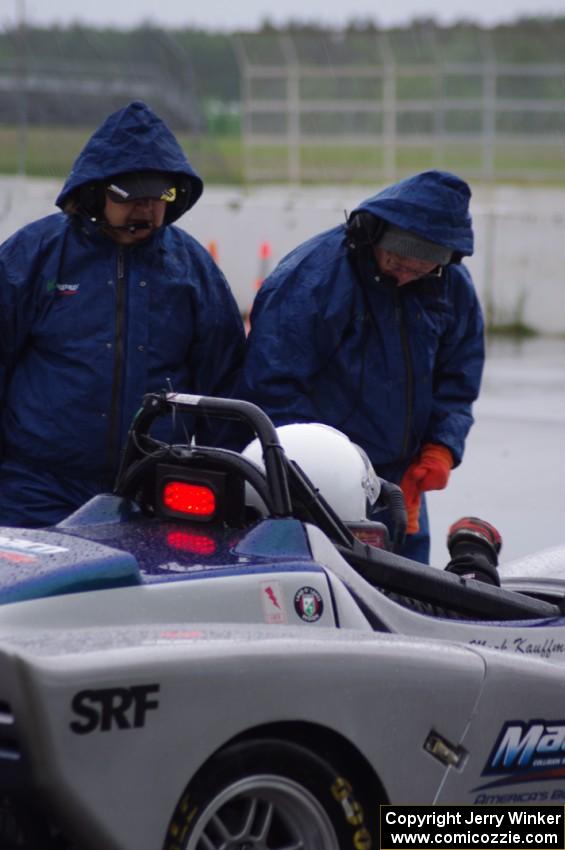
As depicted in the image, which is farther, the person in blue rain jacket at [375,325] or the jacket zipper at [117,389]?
the person in blue rain jacket at [375,325]

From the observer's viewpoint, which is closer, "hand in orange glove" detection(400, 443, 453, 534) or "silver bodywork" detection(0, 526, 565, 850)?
"silver bodywork" detection(0, 526, 565, 850)

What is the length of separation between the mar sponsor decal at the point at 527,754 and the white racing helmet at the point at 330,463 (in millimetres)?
752

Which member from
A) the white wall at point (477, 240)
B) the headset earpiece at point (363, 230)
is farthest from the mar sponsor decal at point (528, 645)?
the white wall at point (477, 240)

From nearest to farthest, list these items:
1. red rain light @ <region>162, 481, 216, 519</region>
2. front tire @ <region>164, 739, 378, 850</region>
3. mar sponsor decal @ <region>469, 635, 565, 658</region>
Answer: front tire @ <region>164, 739, 378, 850</region> < red rain light @ <region>162, 481, 216, 519</region> < mar sponsor decal @ <region>469, 635, 565, 658</region>

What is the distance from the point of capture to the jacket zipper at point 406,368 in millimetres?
5527

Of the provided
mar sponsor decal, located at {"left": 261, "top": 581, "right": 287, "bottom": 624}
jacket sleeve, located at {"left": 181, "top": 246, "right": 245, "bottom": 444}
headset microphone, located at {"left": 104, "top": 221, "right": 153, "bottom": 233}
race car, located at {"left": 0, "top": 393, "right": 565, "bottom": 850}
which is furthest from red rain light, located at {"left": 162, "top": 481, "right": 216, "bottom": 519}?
headset microphone, located at {"left": 104, "top": 221, "right": 153, "bottom": 233}

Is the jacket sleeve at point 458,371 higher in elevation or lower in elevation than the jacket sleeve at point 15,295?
lower

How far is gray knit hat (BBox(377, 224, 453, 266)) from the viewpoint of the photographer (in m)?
5.33

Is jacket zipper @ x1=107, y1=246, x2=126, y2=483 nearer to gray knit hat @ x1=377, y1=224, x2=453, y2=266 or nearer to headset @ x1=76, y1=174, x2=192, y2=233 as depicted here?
headset @ x1=76, y1=174, x2=192, y2=233

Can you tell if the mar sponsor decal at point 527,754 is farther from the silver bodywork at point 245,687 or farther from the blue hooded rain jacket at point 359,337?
the blue hooded rain jacket at point 359,337

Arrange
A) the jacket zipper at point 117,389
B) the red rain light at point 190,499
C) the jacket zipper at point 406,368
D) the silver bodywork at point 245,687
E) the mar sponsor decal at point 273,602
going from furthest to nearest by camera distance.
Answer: the jacket zipper at point 406,368 < the jacket zipper at point 117,389 < the red rain light at point 190,499 < the mar sponsor decal at point 273,602 < the silver bodywork at point 245,687

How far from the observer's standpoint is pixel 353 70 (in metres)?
24.2

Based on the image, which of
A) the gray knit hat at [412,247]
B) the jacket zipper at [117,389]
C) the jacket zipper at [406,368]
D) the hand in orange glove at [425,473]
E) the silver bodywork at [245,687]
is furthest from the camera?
the hand in orange glove at [425,473]

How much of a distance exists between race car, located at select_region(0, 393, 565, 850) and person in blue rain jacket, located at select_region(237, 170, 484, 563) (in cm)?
91
